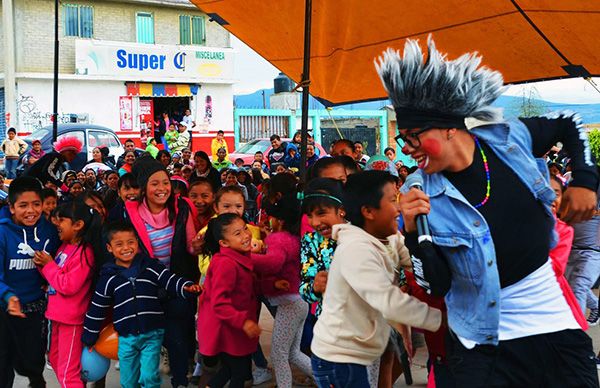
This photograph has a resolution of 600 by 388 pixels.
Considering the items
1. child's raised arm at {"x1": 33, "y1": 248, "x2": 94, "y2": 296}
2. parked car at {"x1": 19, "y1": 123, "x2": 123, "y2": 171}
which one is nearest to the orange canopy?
child's raised arm at {"x1": 33, "y1": 248, "x2": 94, "y2": 296}

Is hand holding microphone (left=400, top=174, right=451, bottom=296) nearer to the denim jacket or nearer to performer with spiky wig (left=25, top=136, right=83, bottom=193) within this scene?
the denim jacket

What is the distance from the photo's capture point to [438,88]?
2465 mm

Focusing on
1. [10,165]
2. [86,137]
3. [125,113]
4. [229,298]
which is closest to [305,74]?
[229,298]

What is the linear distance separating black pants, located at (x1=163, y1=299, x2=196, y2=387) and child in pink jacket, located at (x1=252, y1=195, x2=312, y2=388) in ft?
2.05

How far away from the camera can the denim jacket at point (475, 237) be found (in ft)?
7.75

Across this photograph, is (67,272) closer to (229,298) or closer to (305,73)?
(229,298)

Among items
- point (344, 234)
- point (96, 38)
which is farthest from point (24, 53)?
point (344, 234)

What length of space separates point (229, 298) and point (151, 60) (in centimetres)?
2674

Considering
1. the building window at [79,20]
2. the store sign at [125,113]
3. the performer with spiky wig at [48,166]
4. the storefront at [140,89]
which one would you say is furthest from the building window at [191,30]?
the performer with spiky wig at [48,166]

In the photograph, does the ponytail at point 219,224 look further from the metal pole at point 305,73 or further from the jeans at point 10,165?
the jeans at point 10,165

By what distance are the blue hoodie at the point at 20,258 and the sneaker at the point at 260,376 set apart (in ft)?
5.51

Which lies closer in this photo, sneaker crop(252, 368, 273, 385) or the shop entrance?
sneaker crop(252, 368, 273, 385)

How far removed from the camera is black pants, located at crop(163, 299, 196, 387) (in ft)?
15.7

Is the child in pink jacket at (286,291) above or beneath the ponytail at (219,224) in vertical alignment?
beneath
